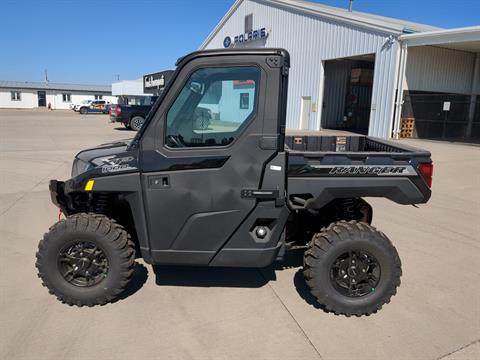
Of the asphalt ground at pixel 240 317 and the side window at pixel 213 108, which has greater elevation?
the side window at pixel 213 108

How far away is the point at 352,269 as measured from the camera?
3457 mm

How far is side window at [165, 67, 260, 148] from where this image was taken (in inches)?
125

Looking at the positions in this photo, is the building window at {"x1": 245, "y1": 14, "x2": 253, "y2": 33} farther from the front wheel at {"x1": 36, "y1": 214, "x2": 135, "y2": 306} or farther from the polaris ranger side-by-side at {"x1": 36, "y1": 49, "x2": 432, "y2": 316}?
the front wheel at {"x1": 36, "y1": 214, "x2": 135, "y2": 306}

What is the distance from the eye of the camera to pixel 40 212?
6.43 meters

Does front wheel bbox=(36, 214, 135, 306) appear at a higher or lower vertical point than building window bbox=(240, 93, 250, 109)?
lower

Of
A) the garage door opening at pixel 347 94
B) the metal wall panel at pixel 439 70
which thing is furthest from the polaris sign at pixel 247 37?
the metal wall panel at pixel 439 70

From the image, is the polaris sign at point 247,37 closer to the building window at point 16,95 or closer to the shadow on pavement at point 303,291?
the shadow on pavement at point 303,291

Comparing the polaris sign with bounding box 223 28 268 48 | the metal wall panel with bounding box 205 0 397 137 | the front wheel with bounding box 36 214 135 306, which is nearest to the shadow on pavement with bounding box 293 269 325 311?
the front wheel with bounding box 36 214 135 306

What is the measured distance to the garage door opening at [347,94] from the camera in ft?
87.1

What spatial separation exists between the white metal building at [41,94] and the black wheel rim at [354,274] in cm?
6964

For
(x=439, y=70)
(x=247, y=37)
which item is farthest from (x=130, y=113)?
(x=439, y=70)

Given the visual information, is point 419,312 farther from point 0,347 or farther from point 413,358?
point 0,347

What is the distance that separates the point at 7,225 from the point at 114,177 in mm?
3434

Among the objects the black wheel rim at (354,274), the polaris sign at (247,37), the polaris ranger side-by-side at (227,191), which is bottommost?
the black wheel rim at (354,274)
